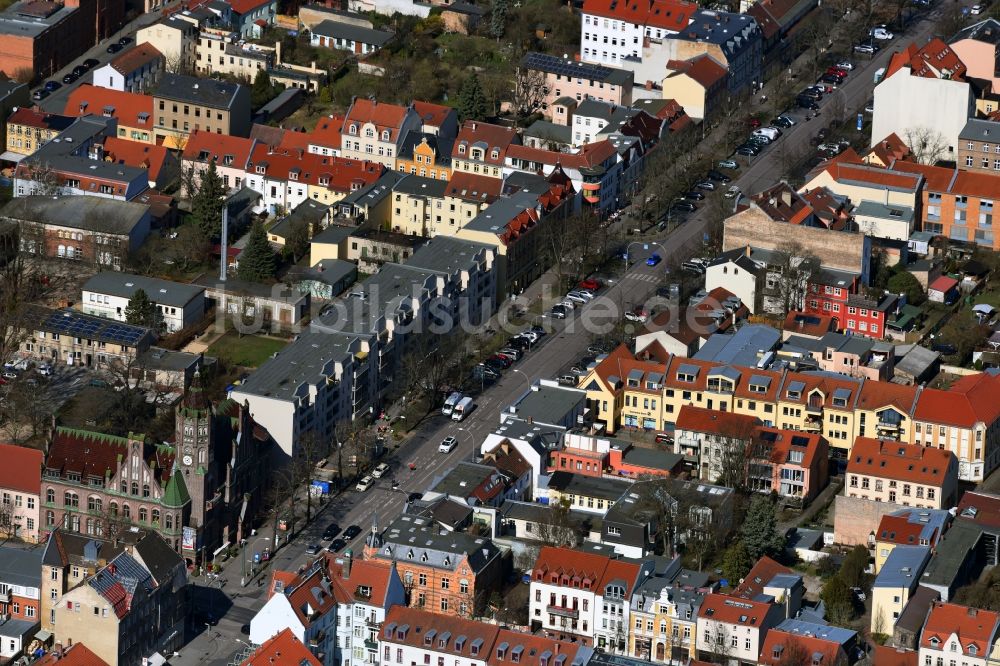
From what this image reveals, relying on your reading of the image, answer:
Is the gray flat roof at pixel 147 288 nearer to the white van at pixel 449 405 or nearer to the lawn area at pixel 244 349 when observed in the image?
the lawn area at pixel 244 349

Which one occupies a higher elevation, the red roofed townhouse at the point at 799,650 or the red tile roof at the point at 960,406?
the red tile roof at the point at 960,406

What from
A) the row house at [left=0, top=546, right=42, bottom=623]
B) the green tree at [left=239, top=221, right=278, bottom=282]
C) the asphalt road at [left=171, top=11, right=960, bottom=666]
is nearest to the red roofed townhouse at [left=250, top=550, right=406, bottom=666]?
the asphalt road at [left=171, top=11, right=960, bottom=666]

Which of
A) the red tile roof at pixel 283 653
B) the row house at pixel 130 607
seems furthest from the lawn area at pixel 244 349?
the red tile roof at pixel 283 653

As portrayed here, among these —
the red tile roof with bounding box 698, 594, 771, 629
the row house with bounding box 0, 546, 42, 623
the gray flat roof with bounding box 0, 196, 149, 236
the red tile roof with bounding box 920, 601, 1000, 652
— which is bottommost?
the row house with bounding box 0, 546, 42, 623

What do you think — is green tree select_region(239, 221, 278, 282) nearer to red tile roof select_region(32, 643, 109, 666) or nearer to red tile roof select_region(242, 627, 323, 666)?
red tile roof select_region(32, 643, 109, 666)

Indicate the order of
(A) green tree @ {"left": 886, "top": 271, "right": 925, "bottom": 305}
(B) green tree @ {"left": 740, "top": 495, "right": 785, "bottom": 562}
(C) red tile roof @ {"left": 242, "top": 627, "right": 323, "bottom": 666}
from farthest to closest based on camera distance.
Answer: (A) green tree @ {"left": 886, "top": 271, "right": 925, "bottom": 305} < (B) green tree @ {"left": 740, "top": 495, "right": 785, "bottom": 562} < (C) red tile roof @ {"left": 242, "top": 627, "right": 323, "bottom": 666}

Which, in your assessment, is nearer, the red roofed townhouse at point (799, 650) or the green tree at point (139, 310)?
the red roofed townhouse at point (799, 650)
